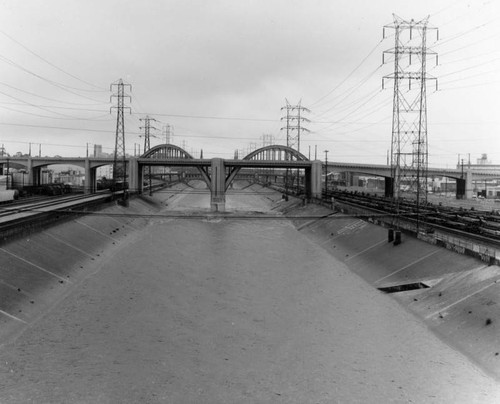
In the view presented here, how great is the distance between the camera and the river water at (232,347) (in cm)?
1331

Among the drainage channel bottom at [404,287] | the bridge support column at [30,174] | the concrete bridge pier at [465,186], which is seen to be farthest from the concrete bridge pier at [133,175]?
the concrete bridge pier at [465,186]

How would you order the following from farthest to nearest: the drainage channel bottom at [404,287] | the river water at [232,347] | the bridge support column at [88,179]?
the bridge support column at [88,179], the drainage channel bottom at [404,287], the river water at [232,347]

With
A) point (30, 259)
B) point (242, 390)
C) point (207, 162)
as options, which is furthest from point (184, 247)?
point (207, 162)

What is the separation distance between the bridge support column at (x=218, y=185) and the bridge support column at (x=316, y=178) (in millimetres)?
14957

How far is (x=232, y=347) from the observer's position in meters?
16.5

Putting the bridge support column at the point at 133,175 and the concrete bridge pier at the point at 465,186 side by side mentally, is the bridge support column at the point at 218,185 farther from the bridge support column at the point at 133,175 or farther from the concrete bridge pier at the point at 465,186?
the concrete bridge pier at the point at 465,186

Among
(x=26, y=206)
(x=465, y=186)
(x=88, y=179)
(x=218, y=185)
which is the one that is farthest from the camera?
(x=465, y=186)

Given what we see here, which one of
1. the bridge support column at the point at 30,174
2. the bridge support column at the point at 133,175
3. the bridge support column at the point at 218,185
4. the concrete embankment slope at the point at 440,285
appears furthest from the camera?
the bridge support column at the point at 30,174

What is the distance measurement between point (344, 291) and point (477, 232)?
11.9m

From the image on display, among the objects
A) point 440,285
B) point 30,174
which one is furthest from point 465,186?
point 30,174

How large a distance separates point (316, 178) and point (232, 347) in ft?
194

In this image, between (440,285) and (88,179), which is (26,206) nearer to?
(440,285)

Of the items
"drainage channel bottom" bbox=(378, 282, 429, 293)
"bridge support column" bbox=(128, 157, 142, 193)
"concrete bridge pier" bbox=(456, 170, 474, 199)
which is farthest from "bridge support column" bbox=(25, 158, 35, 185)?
"concrete bridge pier" bbox=(456, 170, 474, 199)

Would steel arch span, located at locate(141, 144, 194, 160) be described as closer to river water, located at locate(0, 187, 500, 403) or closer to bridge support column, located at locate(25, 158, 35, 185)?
bridge support column, located at locate(25, 158, 35, 185)
